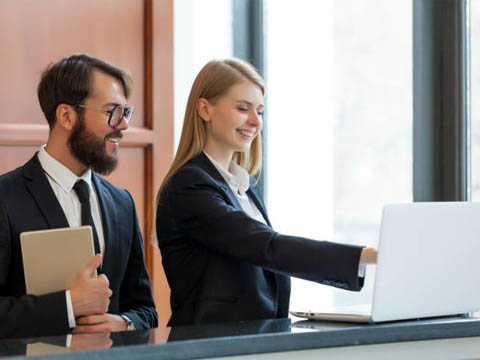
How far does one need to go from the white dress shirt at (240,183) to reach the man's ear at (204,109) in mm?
101

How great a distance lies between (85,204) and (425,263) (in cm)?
101

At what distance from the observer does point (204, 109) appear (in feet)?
7.57

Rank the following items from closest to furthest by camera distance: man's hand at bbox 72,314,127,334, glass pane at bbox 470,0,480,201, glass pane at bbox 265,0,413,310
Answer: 1. man's hand at bbox 72,314,127,334
2. glass pane at bbox 470,0,480,201
3. glass pane at bbox 265,0,413,310

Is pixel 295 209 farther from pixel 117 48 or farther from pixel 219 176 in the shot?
pixel 219 176

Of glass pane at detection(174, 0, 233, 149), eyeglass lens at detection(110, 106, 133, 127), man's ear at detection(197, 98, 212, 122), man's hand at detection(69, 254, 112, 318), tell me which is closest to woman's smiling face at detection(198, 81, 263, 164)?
man's ear at detection(197, 98, 212, 122)

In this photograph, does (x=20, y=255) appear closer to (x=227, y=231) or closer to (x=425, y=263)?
(x=227, y=231)

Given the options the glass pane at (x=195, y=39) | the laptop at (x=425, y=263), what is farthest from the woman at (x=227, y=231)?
the glass pane at (x=195, y=39)

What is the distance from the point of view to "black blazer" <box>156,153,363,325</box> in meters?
1.95

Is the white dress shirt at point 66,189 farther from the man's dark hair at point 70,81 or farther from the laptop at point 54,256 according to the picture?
the laptop at point 54,256

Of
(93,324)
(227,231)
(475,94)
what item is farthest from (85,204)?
(475,94)

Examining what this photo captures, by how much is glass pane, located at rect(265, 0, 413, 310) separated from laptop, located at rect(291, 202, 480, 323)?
1698 millimetres

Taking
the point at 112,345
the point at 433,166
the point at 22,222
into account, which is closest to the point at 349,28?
the point at 433,166

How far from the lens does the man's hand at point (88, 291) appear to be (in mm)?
1996

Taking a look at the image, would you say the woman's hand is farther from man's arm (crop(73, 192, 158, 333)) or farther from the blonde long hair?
man's arm (crop(73, 192, 158, 333))
